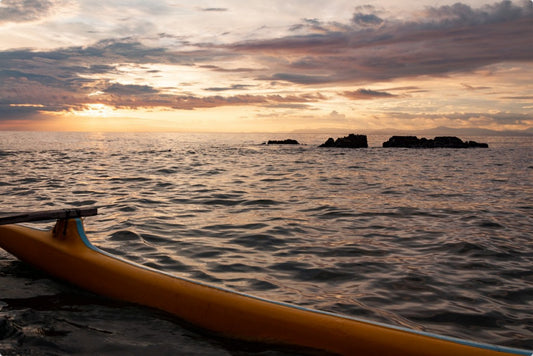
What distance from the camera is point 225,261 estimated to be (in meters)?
6.05

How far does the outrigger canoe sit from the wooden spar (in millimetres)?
14

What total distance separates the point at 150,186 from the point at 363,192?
7.88 metres

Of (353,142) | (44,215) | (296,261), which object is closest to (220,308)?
(296,261)

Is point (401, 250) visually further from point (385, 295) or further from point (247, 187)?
point (247, 187)

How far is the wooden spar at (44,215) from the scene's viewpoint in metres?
4.70

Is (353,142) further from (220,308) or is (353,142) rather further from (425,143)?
(220,308)

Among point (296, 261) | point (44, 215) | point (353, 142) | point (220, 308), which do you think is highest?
point (353, 142)

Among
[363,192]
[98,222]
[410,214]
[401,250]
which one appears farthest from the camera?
[363,192]

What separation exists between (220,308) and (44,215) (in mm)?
2789

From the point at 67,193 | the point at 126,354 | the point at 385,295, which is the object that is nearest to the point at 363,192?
the point at 385,295

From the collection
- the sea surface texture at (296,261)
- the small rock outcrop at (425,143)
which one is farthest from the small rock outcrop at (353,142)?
the sea surface texture at (296,261)

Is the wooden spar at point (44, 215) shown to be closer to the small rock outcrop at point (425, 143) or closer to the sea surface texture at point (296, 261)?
the sea surface texture at point (296, 261)

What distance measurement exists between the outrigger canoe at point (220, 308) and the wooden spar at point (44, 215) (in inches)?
0.5

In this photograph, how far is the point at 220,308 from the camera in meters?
3.65
